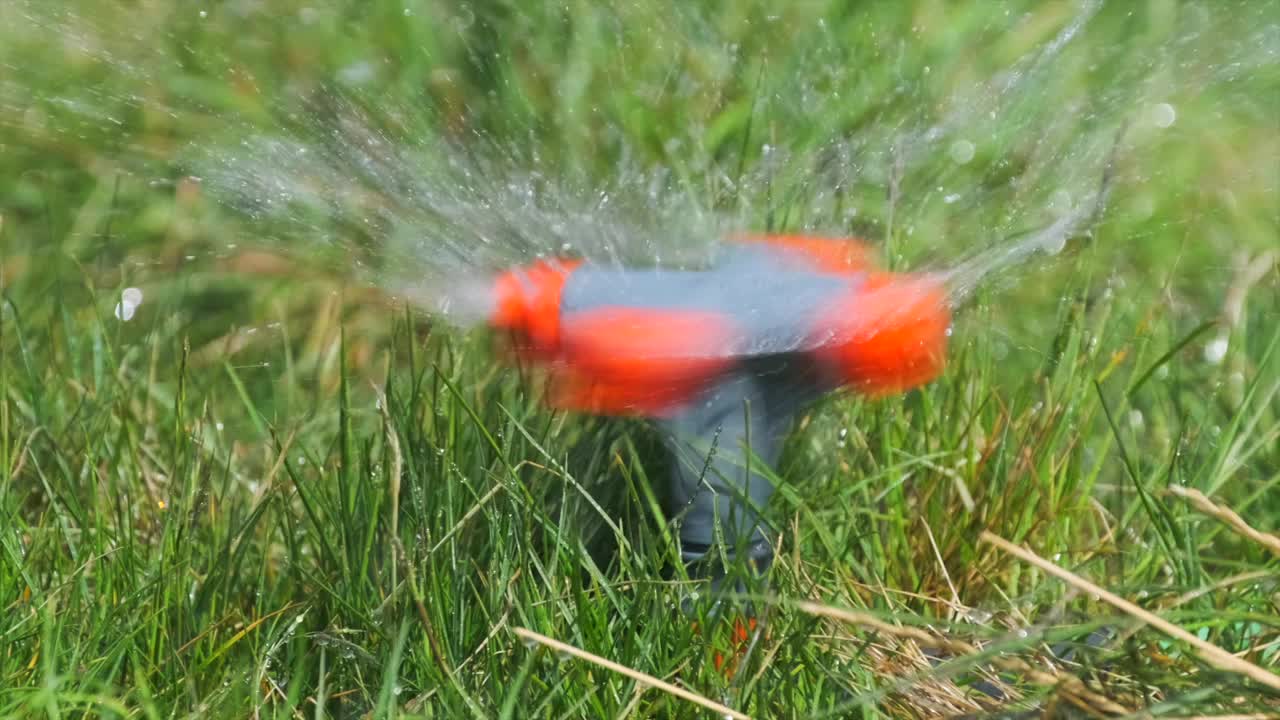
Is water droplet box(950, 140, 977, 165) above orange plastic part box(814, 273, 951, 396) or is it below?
above

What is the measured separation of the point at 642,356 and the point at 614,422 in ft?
1.00

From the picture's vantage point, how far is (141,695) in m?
1.37

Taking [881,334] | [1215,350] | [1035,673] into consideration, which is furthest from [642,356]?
[1215,350]

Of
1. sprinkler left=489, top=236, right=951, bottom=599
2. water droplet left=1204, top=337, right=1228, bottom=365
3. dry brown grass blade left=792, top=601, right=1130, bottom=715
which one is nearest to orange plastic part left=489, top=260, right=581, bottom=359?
sprinkler left=489, top=236, right=951, bottom=599

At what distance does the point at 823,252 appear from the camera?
5.68ft

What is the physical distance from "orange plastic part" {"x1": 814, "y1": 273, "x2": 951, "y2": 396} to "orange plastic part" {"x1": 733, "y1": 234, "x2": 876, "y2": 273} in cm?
5

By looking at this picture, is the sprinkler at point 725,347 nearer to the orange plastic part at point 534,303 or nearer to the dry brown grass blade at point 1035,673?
the orange plastic part at point 534,303

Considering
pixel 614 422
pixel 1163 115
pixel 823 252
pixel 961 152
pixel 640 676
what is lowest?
pixel 640 676

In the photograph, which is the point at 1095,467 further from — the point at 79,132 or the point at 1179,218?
the point at 79,132

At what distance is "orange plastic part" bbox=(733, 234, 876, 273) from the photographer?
1.71m

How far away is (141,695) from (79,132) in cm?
224

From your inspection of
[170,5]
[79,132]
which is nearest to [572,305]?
[79,132]

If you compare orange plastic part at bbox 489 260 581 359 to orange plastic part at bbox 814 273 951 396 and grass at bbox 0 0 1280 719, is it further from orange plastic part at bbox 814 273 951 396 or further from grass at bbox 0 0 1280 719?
orange plastic part at bbox 814 273 951 396

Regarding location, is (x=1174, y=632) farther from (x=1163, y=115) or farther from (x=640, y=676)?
(x=1163, y=115)
